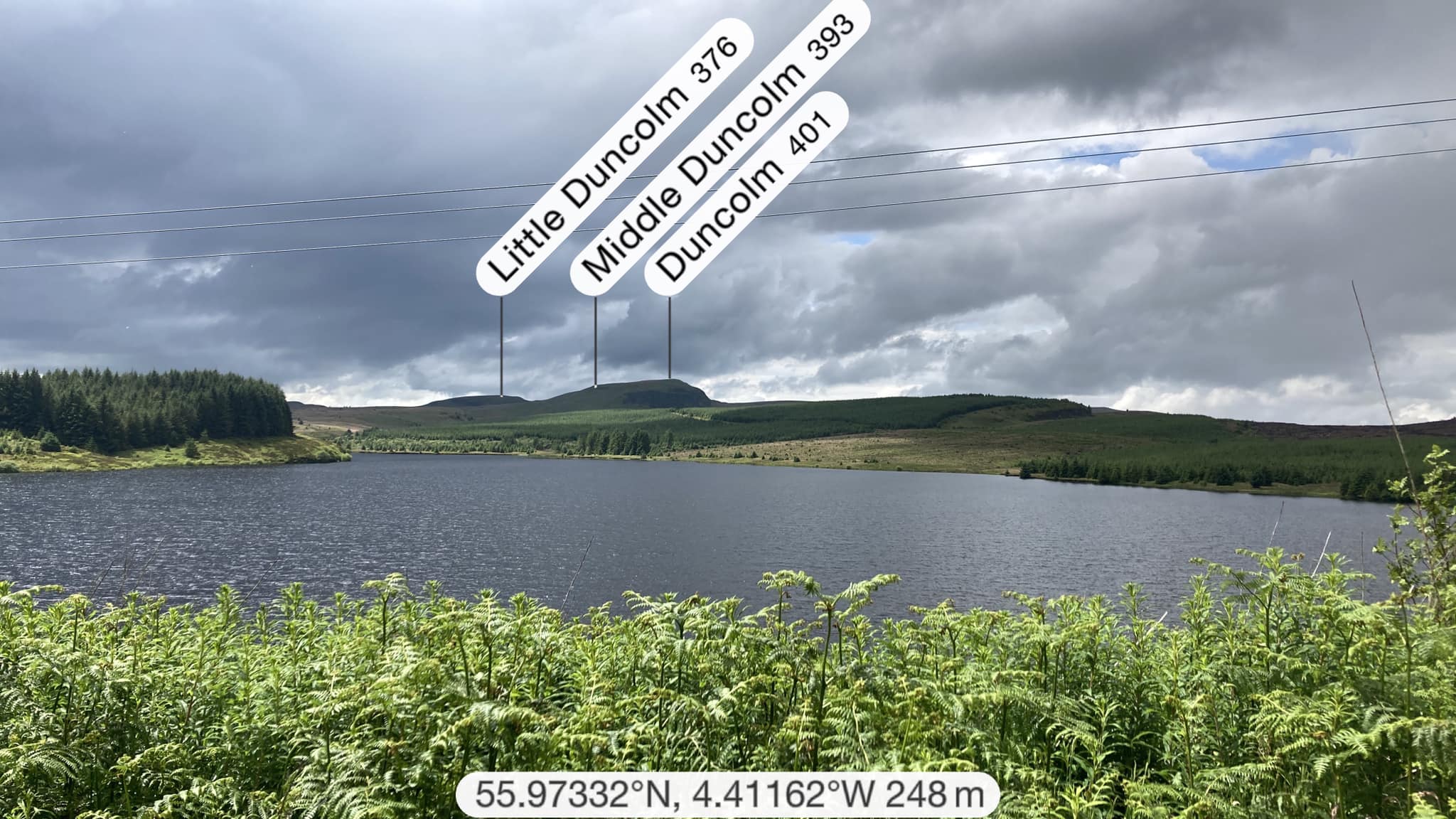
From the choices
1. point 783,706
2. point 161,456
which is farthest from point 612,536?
point 161,456

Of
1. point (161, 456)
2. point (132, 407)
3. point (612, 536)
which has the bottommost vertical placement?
point (612, 536)

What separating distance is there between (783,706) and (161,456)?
19920 centimetres

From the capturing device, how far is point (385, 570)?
144ft

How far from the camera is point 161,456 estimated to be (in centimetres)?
16088

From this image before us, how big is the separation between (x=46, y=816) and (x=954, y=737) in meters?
7.05

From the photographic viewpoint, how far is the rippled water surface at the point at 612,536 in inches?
1684

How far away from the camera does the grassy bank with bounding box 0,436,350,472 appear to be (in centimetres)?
14038

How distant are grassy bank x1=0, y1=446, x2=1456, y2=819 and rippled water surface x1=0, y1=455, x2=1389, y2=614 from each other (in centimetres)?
308

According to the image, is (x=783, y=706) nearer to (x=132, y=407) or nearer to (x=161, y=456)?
(x=161, y=456)

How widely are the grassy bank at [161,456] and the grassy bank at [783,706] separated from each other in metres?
178

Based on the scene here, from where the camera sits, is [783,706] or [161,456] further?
[161,456]

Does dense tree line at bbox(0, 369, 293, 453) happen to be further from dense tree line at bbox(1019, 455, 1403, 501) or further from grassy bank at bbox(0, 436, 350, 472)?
dense tree line at bbox(1019, 455, 1403, 501)

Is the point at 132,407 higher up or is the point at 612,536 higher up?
the point at 132,407

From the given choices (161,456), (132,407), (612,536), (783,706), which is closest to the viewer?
(783,706)
